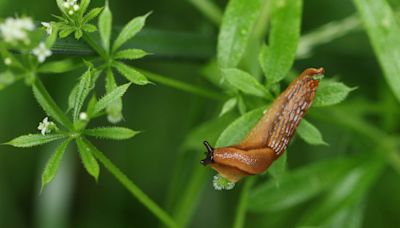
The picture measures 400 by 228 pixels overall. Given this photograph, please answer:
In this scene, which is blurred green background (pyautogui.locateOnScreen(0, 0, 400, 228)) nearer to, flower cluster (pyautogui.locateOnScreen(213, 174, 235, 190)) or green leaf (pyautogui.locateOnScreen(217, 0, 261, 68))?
green leaf (pyautogui.locateOnScreen(217, 0, 261, 68))

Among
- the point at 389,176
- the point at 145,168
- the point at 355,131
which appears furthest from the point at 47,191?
the point at 389,176

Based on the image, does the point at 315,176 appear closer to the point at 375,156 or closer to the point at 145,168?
the point at 375,156

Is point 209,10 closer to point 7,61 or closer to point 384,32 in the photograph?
point 384,32

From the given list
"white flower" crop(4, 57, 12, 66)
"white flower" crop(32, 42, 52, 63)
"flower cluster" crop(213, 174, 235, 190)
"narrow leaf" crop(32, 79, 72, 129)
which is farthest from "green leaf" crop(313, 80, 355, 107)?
"white flower" crop(4, 57, 12, 66)

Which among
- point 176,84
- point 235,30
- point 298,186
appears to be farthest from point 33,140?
point 298,186

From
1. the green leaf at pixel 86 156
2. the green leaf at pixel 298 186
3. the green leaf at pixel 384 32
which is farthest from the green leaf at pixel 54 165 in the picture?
the green leaf at pixel 384 32
